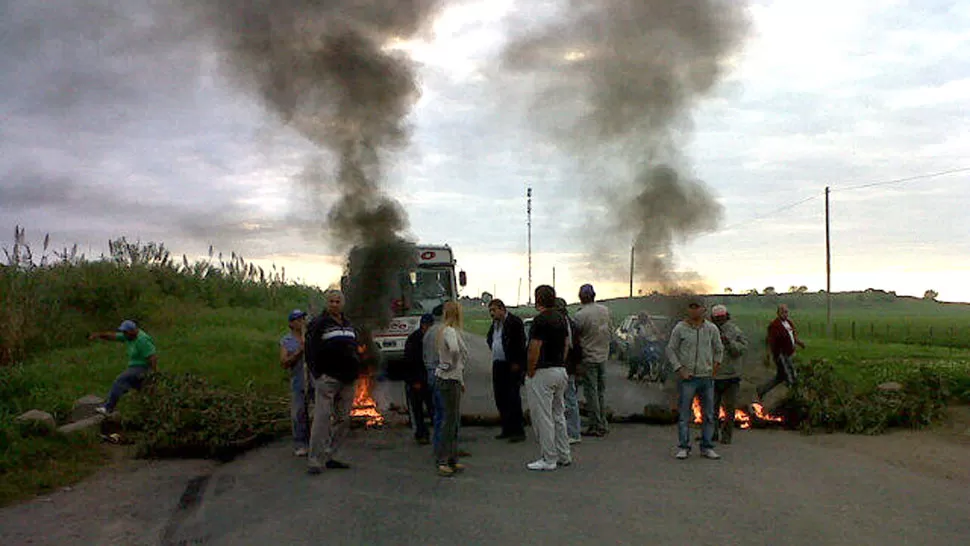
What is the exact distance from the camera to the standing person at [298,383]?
991cm

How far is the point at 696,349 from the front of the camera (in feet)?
31.3

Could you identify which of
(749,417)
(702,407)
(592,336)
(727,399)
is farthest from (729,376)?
(749,417)

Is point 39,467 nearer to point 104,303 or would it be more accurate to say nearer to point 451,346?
point 451,346

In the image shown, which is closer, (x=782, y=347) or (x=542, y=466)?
(x=542, y=466)

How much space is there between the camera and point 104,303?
79.6 feet

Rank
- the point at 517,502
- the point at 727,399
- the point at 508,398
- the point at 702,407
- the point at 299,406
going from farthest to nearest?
1. the point at 508,398
2. the point at 727,399
3. the point at 299,406
4. the point at 702,407
5. the point at 517,502

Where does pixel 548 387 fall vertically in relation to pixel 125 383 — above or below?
above

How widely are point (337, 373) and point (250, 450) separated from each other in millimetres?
2467

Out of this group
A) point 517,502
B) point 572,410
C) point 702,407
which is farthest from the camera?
point 572,410

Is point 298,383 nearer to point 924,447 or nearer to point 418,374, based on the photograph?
point 418,374

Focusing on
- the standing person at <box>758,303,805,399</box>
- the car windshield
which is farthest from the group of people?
the car windshield

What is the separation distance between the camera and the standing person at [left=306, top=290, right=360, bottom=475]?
349 inches

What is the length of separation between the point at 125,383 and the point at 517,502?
663cm

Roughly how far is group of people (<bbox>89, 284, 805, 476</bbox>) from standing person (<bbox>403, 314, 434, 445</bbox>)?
1 cm
